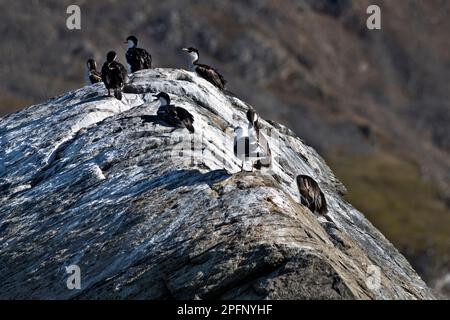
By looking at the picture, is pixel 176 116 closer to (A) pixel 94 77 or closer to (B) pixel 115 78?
(B) pixel 115 78

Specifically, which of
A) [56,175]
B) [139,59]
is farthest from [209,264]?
[139,59]

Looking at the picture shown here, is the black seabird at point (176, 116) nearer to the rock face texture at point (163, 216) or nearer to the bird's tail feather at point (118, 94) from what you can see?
the rock face texture at point (163, 216)

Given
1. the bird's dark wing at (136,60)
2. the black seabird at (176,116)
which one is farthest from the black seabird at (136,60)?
the black seabird at (176,116)

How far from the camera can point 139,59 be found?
39.2 m

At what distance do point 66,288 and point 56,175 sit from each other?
522cm

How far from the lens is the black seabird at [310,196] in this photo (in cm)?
2898

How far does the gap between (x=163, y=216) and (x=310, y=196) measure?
196 inches

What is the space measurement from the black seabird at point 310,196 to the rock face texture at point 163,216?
1.63 feet

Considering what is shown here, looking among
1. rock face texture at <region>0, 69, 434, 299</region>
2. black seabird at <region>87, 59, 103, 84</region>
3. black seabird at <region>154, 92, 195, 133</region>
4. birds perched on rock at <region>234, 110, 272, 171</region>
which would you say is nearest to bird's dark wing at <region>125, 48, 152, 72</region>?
black seabird at <region>87, 59, 103, 84</region>

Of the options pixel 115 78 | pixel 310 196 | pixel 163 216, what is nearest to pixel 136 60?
pixel 115 78

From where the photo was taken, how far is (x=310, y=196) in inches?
1143

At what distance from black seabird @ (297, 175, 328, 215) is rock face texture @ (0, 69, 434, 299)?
497 mm

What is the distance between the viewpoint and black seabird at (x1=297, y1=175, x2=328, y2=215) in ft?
95.1
